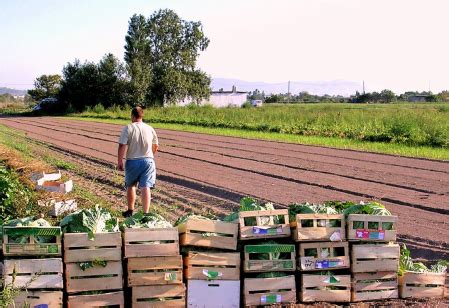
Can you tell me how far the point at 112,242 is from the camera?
5965 millimetres

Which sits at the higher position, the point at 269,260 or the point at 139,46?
the point at 139,46

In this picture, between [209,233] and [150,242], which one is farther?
[209,233]

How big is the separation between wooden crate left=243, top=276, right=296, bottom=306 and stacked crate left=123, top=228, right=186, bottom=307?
678 millimetres

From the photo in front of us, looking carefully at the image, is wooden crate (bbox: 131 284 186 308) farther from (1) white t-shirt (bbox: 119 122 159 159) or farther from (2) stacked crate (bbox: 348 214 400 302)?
(1) white t-shirt (bbox: 119 122 159 159)

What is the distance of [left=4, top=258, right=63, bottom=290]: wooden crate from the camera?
574 cm

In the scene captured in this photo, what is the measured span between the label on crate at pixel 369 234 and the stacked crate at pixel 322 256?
0.52ft

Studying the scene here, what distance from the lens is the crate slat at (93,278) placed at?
5.88 metres

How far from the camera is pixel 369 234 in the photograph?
256 inches

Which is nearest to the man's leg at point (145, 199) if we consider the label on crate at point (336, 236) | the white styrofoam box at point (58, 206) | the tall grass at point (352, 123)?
the white styrofoam box at point (58, 206)

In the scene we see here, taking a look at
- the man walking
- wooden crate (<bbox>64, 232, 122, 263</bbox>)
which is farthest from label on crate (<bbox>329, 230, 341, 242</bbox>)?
the man walking

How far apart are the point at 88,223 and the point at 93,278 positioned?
545 mm

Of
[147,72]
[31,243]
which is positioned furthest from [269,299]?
[147,72]

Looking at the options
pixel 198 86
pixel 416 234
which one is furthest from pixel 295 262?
pixel 198 86

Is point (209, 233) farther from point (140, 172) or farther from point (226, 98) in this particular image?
point (226, 98)
